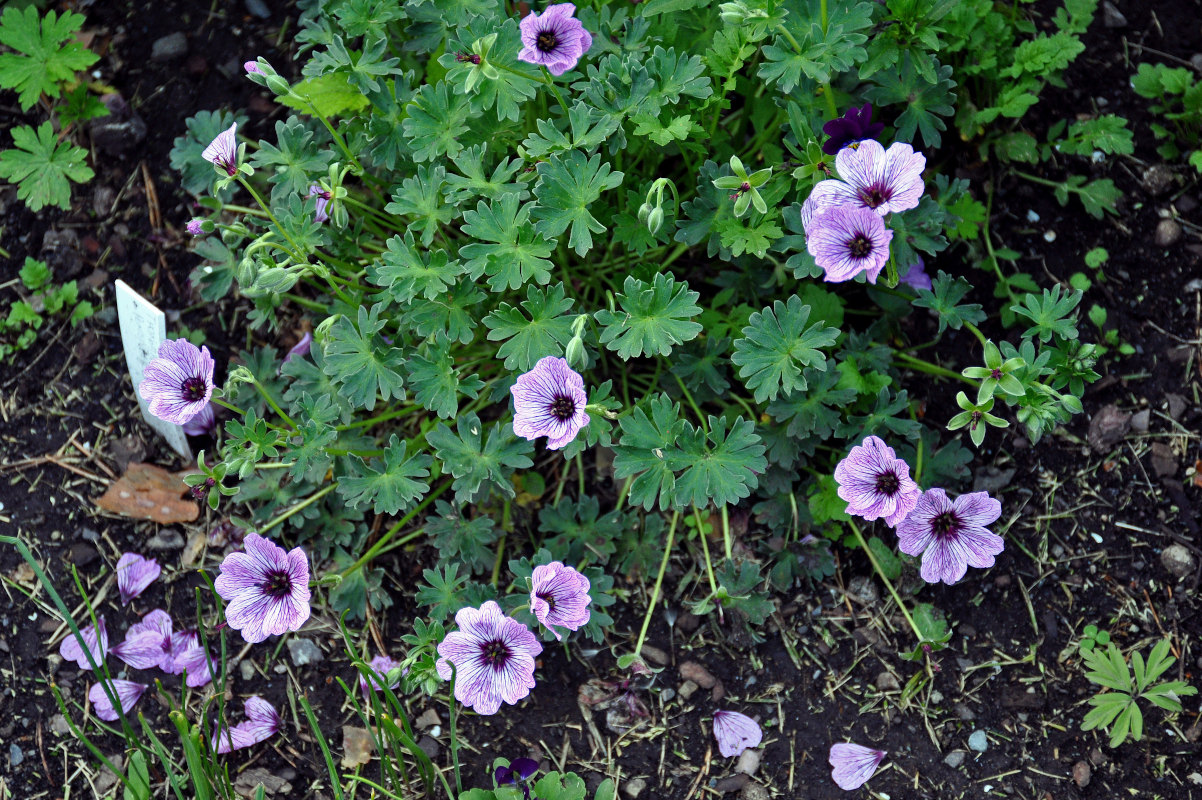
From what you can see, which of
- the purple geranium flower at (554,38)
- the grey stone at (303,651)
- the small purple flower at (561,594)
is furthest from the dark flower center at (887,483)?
the grey stone at (303,651)

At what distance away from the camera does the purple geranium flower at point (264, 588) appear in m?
2.31

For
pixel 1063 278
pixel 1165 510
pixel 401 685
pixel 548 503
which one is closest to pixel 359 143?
pixel 548 503

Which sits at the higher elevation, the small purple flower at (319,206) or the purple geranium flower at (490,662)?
the small purple flower at (319,206)

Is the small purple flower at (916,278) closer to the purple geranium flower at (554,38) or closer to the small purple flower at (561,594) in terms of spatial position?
the purple geranium flower at (554,38)

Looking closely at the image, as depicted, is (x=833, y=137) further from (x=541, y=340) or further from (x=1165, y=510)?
(x=1165, y=510)

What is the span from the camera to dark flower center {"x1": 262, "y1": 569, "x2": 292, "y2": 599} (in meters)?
2.35

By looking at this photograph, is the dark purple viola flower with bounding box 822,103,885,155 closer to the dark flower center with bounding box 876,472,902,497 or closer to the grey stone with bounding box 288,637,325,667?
the dark flower center with bounding box 876,472,902,497

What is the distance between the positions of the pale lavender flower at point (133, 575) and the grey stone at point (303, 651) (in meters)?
0.42

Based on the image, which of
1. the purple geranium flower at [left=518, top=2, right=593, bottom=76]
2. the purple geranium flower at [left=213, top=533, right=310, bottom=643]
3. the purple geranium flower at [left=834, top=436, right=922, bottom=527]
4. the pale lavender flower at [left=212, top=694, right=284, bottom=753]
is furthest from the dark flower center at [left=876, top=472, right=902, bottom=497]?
the pale lavender flower at [left=212, top=694, right=284, bottom=753]

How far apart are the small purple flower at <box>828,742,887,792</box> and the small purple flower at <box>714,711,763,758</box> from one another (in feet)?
0.61

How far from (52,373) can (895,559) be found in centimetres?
240

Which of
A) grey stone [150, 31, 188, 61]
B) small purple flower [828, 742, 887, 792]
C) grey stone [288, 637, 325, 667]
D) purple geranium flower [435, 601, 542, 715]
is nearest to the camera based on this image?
purple geranium flower [435, 601, 542, 715]

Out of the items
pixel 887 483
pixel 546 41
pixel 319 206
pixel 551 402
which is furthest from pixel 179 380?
pixel 887 483

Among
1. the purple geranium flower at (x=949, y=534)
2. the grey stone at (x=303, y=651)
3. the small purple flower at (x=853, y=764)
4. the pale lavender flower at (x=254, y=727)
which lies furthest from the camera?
the grey stone at (x=303, y=651)
